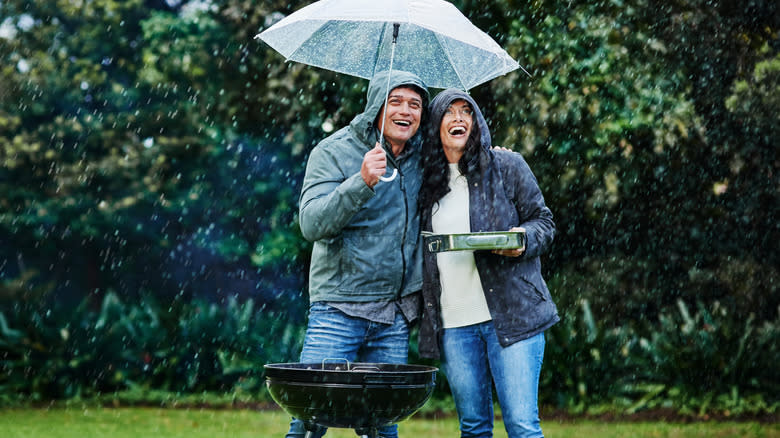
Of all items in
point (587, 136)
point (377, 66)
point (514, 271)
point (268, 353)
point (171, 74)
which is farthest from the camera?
point (171, 74)

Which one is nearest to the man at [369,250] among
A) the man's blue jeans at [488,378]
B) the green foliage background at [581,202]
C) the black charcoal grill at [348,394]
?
the man's blue jeans at [488,378]

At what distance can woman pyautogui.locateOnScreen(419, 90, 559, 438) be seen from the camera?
3.43 m

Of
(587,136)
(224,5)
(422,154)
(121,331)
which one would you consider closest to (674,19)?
(587,136)

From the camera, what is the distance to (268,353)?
843cm

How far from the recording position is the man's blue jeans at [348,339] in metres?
3.49

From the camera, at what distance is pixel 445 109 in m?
3.56

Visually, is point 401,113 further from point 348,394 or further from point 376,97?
point 348,394

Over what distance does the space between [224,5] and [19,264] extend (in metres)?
5.93

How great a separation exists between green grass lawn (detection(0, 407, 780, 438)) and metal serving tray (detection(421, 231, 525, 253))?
12.6 feet

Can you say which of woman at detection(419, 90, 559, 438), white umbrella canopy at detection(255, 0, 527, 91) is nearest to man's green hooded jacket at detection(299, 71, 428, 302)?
woman at detection(419, 90, 559, 438)

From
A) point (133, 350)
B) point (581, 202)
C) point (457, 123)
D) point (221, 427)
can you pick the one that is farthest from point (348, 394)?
point (133, 350)

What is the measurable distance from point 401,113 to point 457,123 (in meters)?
0.24

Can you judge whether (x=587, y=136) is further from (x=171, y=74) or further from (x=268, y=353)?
(x=171, y=74)

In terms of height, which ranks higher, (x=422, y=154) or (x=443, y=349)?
(x=422, y=154)
